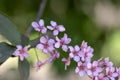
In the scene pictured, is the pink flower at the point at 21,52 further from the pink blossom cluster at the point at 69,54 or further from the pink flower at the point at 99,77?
the pink flower at the point at 99,77

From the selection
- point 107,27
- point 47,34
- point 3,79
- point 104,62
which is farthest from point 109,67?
point 3,79

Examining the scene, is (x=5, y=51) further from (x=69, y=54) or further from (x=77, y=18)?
(x=77, y=18)

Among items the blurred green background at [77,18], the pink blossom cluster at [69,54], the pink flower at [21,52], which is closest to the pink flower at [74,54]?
the pink blossom cluster at [69,54]

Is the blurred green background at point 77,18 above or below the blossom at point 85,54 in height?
above

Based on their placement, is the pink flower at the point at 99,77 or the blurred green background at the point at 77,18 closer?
the pink flower at the point at 99,77

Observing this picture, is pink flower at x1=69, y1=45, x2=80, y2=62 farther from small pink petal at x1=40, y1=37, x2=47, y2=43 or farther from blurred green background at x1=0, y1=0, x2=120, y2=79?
blurred green background at x1=0, y1=0, x2=120, y2=79
